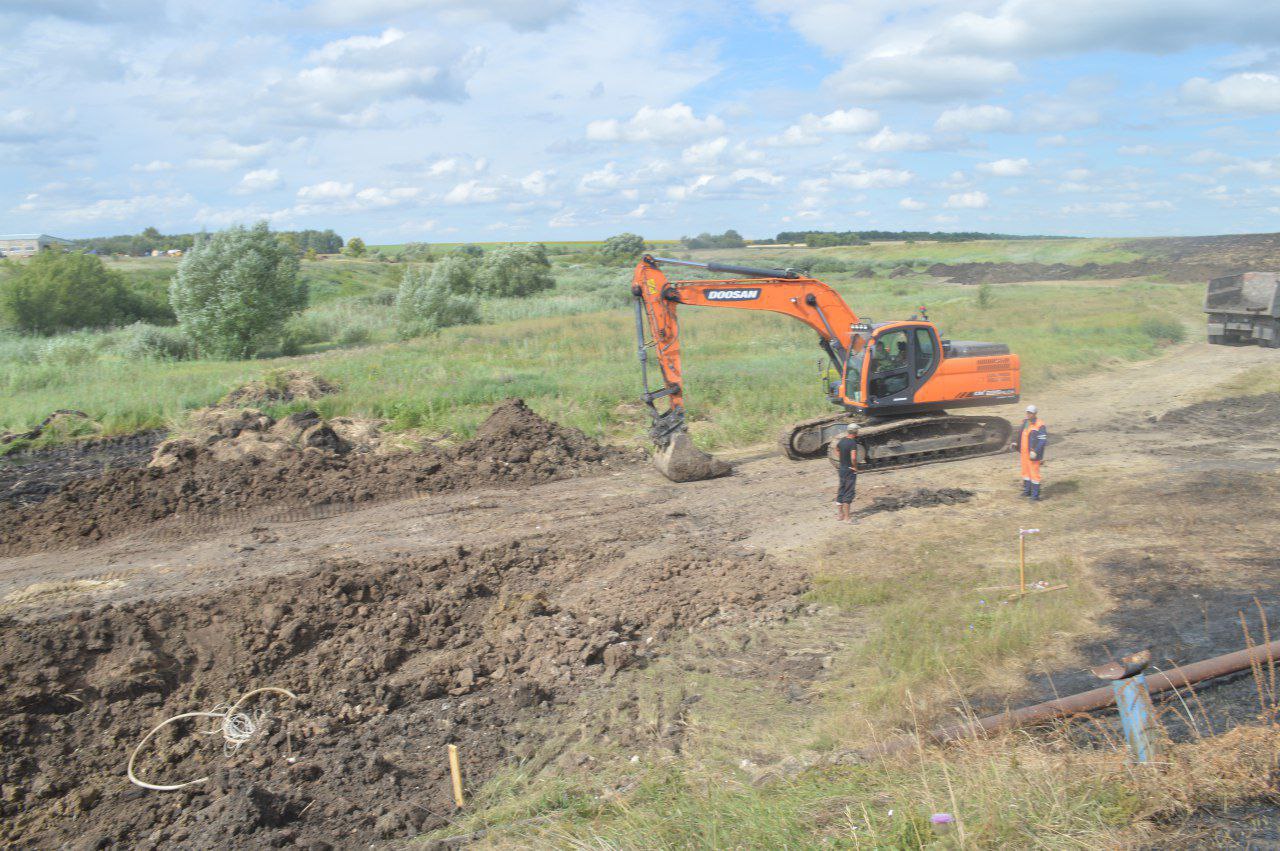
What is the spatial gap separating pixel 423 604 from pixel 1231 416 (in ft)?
52.5

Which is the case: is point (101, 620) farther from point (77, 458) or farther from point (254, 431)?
point (77, 458)

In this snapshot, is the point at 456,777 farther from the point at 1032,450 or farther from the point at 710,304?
the point at 710,304

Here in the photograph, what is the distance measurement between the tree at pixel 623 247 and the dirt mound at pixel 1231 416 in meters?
49.6

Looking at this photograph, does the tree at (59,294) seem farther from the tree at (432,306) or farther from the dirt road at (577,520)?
the dirt road at (577,520)

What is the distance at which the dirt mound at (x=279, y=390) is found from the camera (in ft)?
60.0

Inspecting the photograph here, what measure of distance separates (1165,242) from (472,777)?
208 ft

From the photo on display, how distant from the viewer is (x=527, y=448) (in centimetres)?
1511

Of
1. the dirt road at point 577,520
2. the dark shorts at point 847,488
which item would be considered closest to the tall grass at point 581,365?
the dirt road at point 577,520

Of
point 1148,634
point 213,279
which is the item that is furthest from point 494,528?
point 213,279

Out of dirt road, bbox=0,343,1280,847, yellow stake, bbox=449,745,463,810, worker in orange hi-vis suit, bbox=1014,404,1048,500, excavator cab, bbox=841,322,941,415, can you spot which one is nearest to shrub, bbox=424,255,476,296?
excavator cab, bbox=841,322,941,415

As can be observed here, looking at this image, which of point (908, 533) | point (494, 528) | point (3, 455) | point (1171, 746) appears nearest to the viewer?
point (1171, 746)

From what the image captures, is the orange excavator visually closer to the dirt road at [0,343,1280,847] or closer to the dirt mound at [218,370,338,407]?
the dirt road at [0,343,1280,847]

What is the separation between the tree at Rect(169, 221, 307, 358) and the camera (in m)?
29.2

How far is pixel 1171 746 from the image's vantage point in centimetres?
461
